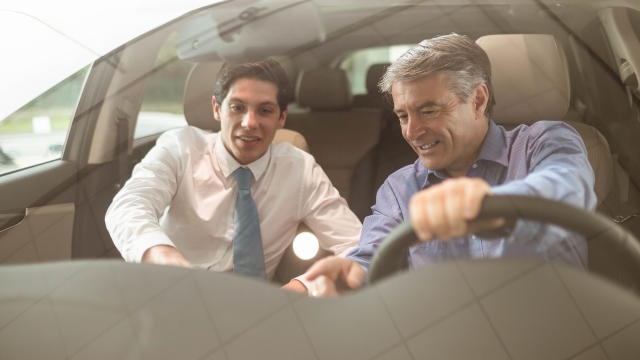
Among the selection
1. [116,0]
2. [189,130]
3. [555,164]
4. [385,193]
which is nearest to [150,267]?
[189,130]

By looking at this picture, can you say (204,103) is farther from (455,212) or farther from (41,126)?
(455,212)

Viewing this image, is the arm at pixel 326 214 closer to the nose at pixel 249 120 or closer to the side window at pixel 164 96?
the nose at pixel 249 120

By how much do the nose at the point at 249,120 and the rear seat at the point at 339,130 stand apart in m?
0.07

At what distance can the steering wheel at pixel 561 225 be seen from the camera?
0.82m

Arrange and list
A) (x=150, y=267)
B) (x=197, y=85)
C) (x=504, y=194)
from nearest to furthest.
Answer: (x=504, y=194) < (x=150, y=267) < (x=197, y=85)

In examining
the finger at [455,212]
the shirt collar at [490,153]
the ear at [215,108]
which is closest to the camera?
the finger at [455,212]

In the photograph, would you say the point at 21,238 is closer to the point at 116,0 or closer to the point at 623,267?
the point at 116,0

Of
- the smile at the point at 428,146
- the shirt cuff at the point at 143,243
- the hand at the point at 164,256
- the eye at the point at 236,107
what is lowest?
the hand at the point at 164,256

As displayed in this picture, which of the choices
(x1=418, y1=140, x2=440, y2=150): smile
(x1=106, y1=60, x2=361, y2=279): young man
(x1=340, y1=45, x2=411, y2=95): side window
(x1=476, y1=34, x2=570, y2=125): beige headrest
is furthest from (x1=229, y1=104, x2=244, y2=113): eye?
(x1=476, y1=34, x2=570, y2=125): beige headrest

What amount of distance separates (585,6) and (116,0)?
907mm

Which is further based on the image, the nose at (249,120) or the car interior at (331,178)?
the nose at (249,120)

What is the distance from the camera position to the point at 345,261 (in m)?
0.92

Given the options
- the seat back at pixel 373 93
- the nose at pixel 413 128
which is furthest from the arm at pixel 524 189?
the seat back at pixel 373 93

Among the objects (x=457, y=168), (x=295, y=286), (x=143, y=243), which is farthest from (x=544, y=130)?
(x=143, y=243)
